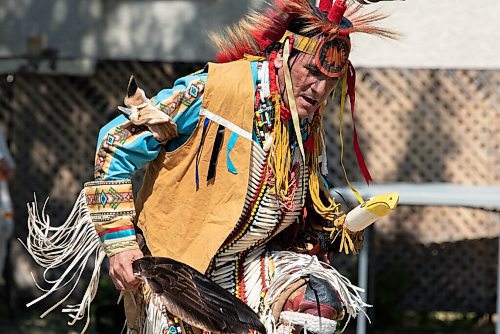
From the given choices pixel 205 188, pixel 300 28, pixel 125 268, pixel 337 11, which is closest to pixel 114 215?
pixel 125 268

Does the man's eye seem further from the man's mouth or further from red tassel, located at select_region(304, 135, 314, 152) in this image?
red tassel, located at select_region(304, 135, 314, 152)

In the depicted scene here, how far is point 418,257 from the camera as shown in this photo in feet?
27.1

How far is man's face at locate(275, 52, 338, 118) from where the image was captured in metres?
3.50

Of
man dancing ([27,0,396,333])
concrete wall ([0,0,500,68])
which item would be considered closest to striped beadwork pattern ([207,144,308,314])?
man dancing ([27,0,396,333])

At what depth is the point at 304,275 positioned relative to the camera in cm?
354

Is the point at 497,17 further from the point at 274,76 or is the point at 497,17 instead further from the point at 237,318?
the point at 237,318

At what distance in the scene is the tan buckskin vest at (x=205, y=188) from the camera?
11.5 ft

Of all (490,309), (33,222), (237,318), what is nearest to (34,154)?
(490,309)

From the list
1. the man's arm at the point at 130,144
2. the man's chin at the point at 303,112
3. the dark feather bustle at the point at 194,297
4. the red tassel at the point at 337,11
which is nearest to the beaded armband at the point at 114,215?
the man's arm at the point at 130,144

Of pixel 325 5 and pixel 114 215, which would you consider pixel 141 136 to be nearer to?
pixel 114 215

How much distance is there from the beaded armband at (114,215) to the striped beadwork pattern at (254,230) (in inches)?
12.5

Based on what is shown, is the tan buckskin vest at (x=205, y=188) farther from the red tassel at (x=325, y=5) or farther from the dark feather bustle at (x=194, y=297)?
the red tassel at (x=325, y=5)

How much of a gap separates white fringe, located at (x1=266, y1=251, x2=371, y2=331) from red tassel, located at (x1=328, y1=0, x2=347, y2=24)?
2.65ft

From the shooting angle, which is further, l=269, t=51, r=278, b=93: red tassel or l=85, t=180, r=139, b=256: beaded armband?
l=269, t=51, r=278, b=93: red tassel
